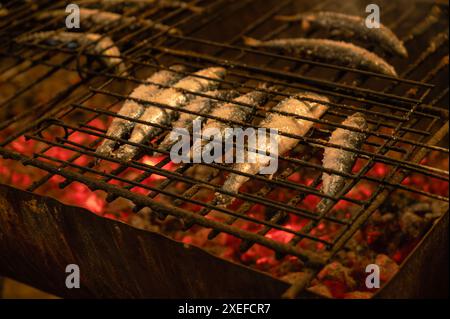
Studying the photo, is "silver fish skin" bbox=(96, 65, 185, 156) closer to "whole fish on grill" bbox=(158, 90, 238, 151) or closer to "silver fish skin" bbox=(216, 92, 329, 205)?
"whole fish on grill" bbox=(158, 90, 238, 151)

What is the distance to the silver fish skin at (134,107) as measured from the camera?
3.02 meters

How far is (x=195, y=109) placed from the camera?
326 cm

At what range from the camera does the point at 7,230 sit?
3029mm

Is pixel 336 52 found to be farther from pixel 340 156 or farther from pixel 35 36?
pixel 35 36

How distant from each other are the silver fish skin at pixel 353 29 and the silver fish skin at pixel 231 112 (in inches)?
41.8

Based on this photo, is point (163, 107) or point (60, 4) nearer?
point (163, 107)

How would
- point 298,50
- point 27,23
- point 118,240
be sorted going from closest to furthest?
point 118,240
point 298,50
point 27,23

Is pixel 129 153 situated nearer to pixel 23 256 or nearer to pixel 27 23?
pixel 23 256

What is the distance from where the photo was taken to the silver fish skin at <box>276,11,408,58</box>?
3.85 meters

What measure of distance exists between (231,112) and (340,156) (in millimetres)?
672

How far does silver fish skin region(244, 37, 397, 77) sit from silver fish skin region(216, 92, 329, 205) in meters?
0.54

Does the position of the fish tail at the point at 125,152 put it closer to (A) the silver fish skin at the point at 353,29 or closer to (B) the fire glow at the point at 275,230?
(B) the fire glow at the point at 275,230

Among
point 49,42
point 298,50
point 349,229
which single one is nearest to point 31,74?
point 49,42

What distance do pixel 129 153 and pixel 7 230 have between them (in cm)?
76
